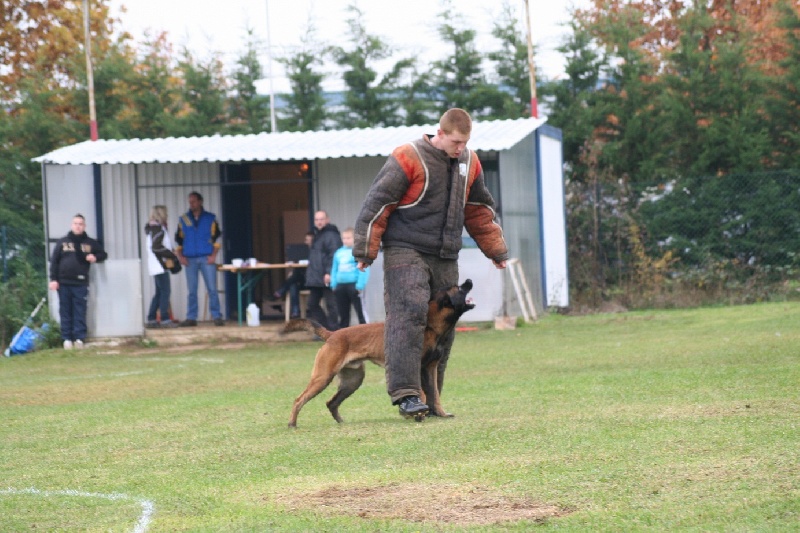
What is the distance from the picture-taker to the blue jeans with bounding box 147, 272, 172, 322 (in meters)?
19.5

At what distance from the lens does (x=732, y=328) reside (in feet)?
53.0

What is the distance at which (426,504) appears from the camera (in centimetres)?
549

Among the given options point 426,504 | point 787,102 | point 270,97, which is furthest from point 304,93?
point 426,504

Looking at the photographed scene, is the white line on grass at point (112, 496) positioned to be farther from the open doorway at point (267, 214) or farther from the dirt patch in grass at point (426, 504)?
the open doorway at point (267, 214)

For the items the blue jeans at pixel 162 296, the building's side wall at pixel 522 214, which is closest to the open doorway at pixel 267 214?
the blue jeans at pixel 162 296

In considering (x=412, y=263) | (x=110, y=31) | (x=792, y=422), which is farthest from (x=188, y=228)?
(x=110, y=31)

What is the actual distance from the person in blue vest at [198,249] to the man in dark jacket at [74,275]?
57.1 inches

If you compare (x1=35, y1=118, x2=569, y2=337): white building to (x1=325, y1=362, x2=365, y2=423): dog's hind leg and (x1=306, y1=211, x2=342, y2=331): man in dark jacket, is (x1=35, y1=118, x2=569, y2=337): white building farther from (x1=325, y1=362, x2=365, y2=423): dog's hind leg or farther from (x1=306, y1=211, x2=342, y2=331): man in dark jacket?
(x1=325, y1=362, x2=365, y2=423): dog's hind leg

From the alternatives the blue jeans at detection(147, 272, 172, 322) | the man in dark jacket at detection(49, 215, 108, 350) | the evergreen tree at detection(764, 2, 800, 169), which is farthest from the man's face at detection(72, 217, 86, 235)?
the evergreen tree at detection(764, 2, 800, 169)

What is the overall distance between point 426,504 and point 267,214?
662 inches

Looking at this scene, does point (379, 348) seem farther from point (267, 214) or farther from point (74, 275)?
point (267, 214)

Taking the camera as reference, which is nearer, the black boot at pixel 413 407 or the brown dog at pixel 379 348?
the black boot at pixel 413 407

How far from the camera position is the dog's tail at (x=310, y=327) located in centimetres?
886

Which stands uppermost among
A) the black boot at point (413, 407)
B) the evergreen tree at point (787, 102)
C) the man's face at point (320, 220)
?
the evergreen tree at point (787, 102)
